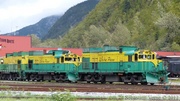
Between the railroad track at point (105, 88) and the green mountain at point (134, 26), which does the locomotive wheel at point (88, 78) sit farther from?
the green mountain at point (134, 26)

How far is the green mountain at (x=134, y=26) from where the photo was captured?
90.3 metres

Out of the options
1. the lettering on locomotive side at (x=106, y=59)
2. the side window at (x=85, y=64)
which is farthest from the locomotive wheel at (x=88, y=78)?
the lettering on locomotive side at (x=106, y=59)

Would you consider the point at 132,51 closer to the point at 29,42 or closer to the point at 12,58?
the point at 12,58

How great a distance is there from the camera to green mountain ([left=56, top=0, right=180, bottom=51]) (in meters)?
90.3

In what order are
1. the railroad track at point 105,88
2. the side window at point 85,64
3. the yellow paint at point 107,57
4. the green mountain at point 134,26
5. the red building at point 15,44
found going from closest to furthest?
the railroad track at point 105,88 < the yellow paint at point 107,57 < the side window at point 85,64 < the red building at point 15,44 < the green mountain at point 134,26

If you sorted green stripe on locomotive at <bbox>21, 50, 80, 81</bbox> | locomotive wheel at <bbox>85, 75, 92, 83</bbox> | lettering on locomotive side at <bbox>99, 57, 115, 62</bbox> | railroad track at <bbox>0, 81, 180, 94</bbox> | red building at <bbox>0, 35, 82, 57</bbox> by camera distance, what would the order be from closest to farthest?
railroad track at <bbox>0, 81, 180, 94</bbox> < lettering on locomotive side at <bbox>99, 57, 115, 62</bbox> < locomotive wheel at <bbox>85, 75, 92, 83</bbox> < green stripe on locomotive at <bbox>21, 50, 80, 81</bbox> < red building at <bbox>0, 35, 82, 57</bbox>

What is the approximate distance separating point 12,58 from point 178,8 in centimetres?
6292

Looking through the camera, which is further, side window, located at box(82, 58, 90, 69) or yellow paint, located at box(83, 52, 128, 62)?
side window, located at box(82, 58, 90, 69)

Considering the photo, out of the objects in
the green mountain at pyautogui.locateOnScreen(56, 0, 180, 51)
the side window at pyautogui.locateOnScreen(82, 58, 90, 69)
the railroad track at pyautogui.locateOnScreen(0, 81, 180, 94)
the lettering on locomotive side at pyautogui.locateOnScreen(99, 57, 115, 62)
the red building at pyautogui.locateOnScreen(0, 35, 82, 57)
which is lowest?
the railroad track at pyautogui.locateOnScreen(0, 81, 180, 94)

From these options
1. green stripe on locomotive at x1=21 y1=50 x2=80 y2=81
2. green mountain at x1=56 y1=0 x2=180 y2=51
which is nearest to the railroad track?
green stripe on locomotive at x1=21 y1=50 x2=80 y2=81

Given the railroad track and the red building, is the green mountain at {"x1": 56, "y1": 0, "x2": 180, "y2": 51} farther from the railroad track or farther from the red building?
the railroad track

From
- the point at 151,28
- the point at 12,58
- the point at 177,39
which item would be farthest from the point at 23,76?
the point at 151,28

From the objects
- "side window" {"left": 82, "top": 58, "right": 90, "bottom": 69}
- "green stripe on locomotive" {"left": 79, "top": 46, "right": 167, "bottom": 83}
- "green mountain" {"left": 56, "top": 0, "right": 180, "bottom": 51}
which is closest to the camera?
"green stripe on locomotive" {"left": 79, "top": 46, "right": 167, "bottom": 83}

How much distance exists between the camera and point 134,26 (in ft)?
454
